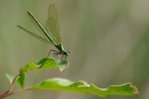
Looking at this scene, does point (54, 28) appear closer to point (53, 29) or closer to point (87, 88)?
point (53, 29)

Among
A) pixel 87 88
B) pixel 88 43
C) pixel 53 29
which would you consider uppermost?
pixel 88 43

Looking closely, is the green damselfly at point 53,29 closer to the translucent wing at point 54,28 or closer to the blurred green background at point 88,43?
the translucent wing at point 54,28

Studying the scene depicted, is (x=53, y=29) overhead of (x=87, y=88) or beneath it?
overhead

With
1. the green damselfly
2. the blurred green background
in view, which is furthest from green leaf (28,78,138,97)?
the blurred green background

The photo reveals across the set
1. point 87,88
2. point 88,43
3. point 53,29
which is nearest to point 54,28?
point 53,29

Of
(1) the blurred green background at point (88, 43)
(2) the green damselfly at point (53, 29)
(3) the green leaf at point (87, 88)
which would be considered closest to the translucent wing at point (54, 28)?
(2) the green damselfly at point (53, 29)
